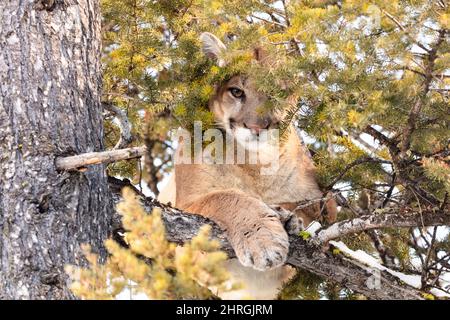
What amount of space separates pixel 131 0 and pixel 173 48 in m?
0.54

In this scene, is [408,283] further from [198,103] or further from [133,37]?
[133,37]

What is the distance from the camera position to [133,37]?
18.1ft

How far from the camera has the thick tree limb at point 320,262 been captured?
473cm

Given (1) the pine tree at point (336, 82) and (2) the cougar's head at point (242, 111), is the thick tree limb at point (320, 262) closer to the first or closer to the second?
(1) the pine tree at point (336, 82)

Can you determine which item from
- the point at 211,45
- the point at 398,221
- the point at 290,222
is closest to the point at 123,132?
the point at 211,45

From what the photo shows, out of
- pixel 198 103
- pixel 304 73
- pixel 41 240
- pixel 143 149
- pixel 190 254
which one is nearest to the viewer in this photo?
pixel 190 254

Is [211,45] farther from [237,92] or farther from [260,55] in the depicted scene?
[237,92]

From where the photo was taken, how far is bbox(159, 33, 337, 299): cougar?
17.3 feet

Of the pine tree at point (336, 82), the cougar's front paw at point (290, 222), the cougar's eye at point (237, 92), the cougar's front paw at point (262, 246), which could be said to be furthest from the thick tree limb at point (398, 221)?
the cougar's eye at point (237, 92)

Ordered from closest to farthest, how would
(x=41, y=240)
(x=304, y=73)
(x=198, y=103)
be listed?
1. (x=41, y=240)
2. (x=304, y=73)
3. (x=198, y=103)

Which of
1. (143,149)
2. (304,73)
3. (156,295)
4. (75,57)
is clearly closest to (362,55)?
(304,73)

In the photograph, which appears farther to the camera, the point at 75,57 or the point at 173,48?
the point at 173,48

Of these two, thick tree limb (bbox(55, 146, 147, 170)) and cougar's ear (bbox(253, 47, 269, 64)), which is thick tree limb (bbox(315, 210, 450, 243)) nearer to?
cougar's ear (bbox(253, 47, 269, 64))

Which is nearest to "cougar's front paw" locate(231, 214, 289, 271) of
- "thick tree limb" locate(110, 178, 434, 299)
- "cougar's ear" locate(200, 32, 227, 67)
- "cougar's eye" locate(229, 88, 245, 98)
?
"thick tree limb" locate(110, 178, 434, 299)
